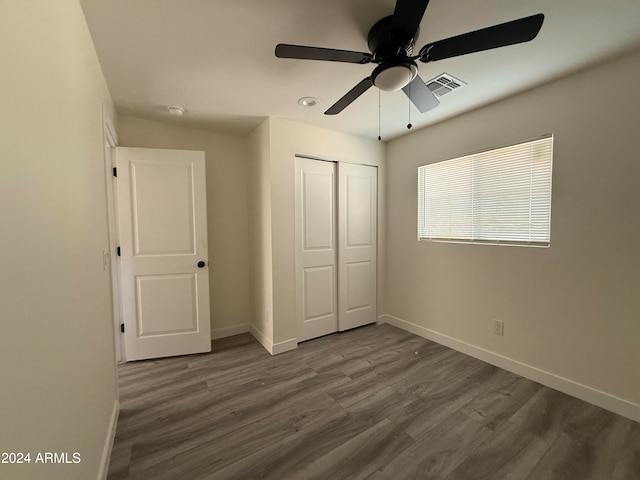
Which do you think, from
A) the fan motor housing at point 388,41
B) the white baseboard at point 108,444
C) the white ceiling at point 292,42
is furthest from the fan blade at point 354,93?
the white baseboard at point 108,444

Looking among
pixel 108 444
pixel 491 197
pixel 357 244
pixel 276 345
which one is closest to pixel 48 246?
pixel 108 444

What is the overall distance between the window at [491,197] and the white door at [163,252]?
2.45 metres

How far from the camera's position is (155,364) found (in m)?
2.42

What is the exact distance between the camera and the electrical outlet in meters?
2.31

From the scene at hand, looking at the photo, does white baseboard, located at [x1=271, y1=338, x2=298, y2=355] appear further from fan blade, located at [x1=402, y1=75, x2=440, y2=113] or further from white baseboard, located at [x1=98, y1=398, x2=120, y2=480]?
fan blade, located at [x1=402, y1=75, x2=440, y2=113]

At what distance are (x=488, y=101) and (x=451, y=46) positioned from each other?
1403 millimetres

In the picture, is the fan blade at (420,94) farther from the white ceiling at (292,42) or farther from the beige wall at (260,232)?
the beige wall at (260,232)

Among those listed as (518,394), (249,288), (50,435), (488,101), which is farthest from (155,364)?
(488,101)

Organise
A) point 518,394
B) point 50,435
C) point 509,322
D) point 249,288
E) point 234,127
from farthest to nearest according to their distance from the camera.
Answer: point 249,288 → point 234,127 → point 509,322 → point 518,394 → point 50,435

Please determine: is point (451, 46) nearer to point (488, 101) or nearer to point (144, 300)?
point (488, 101)

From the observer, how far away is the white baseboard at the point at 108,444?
1.29 m

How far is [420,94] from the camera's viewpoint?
1.63 m

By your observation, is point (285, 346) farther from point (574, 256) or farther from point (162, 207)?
point (574, 256)

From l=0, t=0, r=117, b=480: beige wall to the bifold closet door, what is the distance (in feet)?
5.71
